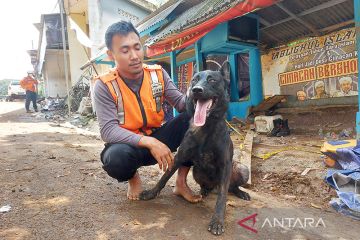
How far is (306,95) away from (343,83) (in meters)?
0.94

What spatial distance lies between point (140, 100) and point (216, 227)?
129 centimetres

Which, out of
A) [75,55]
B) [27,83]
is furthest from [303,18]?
[75,55]

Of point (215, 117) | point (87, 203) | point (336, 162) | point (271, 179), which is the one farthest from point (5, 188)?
point (336, 162)

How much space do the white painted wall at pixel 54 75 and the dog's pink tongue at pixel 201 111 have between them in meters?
23.1

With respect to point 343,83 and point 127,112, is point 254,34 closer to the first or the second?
point 343,83

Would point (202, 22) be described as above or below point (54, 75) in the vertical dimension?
below

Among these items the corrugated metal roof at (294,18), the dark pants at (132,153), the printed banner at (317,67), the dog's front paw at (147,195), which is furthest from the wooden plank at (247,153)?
the corrugated metal roof at (294,18)

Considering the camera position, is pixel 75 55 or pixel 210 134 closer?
pixel 210 134

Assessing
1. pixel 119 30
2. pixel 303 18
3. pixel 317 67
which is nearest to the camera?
pixel 119 30

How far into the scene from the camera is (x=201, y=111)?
2283 millimetres

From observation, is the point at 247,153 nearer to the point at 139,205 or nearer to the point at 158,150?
the point at 139,205

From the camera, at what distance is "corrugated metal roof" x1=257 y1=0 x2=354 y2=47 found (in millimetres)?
5719

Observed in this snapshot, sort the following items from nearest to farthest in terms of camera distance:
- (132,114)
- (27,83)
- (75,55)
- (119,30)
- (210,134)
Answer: (210,134)
(119,30)
(132,114)
(27,83)
(75,55)

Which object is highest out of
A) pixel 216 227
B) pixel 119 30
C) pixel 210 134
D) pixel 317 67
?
pixel 317 67
